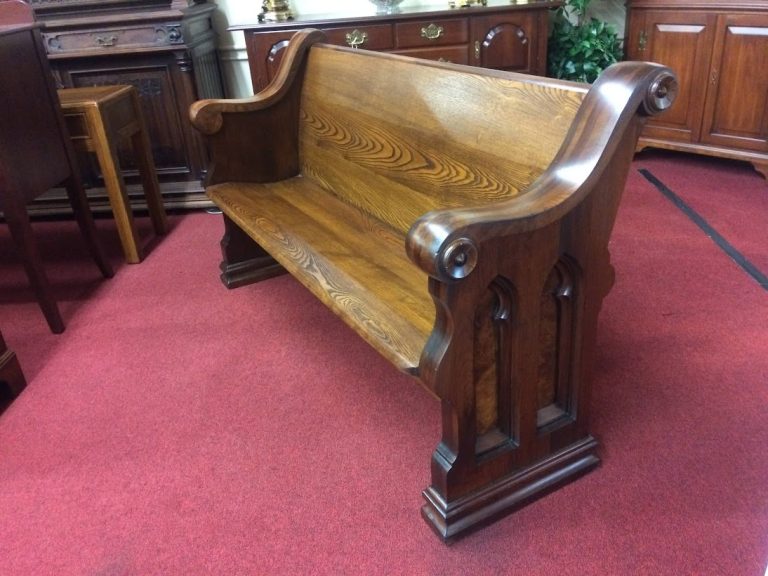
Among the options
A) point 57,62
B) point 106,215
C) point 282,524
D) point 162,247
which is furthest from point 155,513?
point 57,62

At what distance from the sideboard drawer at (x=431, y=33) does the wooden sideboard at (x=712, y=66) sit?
3.12 feet

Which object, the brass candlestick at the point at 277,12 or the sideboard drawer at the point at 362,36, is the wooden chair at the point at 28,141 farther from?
the sideboard drawer at the point at 362,36

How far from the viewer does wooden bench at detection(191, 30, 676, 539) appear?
108 cm

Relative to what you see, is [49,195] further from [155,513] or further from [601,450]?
[601,450]

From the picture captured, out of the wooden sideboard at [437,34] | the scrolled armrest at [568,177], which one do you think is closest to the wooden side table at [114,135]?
the wooden sideboard at [437,34]

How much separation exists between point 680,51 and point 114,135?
8.63 feet

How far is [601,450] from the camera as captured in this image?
4.91 feet

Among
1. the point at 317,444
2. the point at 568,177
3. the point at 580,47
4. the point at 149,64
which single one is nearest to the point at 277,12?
the point at 149,64

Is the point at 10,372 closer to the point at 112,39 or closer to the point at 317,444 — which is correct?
the point at 317,444

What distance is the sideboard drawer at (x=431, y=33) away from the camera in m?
3.05

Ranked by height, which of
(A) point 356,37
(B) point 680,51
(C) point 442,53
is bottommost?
(B) point 680,51

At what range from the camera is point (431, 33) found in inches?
121

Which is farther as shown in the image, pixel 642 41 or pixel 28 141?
pixel 642 41

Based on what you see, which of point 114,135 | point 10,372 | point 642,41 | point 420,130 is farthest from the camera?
point 642,41
